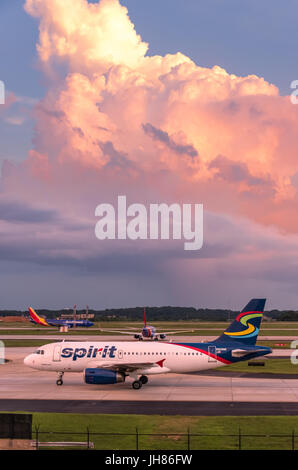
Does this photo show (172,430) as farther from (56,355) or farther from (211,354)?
(56,355)

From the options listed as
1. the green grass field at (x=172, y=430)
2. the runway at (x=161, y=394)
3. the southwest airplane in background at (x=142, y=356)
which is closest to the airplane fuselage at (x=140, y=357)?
the southwest airplane in background at (x=142, y=356)

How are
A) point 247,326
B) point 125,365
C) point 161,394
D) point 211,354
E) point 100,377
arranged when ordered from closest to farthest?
point 161,394 → point 100,377 → point 125,365 → point 211,354 → point 247,326

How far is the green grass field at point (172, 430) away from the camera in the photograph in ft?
98.5

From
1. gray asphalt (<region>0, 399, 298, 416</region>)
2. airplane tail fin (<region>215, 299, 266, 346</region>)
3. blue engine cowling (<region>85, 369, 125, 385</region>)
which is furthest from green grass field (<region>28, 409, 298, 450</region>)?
airplane tail fin (<region>215, 299, 266, 346</region>)

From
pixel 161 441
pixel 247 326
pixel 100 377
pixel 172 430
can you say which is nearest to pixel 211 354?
pixel 247 326

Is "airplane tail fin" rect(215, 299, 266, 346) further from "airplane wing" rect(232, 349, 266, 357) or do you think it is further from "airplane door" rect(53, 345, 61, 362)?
"airplane door" rect(53, 345, 61, 362)

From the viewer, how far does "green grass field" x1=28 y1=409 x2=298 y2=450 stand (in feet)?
98.5

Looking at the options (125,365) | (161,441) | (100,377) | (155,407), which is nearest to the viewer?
(161,441)

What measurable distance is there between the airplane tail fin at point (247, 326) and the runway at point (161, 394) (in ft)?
14.5

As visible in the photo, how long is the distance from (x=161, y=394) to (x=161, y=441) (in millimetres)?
16051

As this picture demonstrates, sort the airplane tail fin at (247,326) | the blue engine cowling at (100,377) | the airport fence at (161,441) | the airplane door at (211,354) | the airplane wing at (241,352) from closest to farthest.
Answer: the airport fence at (161,441) < the blue engine cowling at (100,377) < the airplane wing at (241,352) < the airplane door at (211,354) < the airplane tail fin at (247,326)

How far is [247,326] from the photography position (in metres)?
51.9

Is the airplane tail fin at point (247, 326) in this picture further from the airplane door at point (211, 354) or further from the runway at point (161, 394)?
the runway at point (161, 394)

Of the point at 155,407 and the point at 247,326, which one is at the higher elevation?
the point at 247,326
